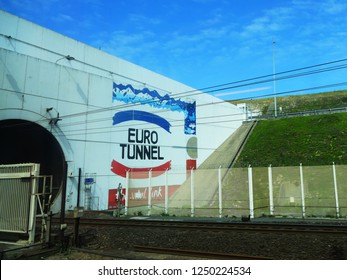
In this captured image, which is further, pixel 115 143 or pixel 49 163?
pixel 115 143

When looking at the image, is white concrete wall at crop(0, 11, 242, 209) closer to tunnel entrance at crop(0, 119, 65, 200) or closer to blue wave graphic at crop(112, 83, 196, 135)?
blue wave graphic at crop(112, 83, 196, 135)

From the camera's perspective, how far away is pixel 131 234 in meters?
12.2

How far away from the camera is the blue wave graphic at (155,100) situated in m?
30.1

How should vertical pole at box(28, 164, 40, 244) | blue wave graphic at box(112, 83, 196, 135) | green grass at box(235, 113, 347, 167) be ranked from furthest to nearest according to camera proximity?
green grass at box(235, 113, 347, 167), blue wave graphic at box(112, 83, 196, 135), vertical pole at box(28, 164, 40, 244)

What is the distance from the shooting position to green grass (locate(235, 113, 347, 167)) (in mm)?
35438

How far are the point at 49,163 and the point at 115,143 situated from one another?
19.1ft

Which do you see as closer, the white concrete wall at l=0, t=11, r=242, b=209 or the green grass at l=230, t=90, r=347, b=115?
the white concrete wall at l=0, t=11, r=242, b=209

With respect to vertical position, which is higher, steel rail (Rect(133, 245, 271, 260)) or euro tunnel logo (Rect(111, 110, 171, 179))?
euro tunnel logo (Rect(111, 110, 171, 179))

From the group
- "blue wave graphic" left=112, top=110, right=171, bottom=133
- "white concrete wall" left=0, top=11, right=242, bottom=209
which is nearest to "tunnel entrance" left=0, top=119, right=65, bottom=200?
"white concrete wall" left=0, top=11, right=242, bottom=209

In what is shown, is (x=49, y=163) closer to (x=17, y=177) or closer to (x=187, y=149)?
(x=17, y=177)

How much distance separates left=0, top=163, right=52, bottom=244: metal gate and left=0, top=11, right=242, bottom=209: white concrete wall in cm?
1157

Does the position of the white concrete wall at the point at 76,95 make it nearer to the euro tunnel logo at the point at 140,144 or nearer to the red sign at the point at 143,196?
the euro tunnel logo at the point at 140,144

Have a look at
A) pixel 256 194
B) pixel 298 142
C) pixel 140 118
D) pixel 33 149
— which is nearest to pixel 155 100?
pixel 140 118

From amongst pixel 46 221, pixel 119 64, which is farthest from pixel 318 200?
pixel 119 64
